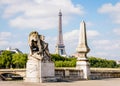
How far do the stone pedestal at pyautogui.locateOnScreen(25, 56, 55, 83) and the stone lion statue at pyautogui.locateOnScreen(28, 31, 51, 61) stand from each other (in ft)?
1.55

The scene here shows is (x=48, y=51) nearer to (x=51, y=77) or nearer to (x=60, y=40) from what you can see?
(x=51, y=77)

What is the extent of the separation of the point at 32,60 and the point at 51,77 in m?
1.80

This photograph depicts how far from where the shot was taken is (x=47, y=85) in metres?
19.1

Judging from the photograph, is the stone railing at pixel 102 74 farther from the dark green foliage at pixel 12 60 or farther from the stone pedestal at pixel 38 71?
the dark green foliage at pixel 12 60

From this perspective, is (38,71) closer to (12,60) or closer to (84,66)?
(84,66)

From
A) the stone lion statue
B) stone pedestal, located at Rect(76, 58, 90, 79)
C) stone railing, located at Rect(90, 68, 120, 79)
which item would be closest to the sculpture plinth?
the stone lion statue

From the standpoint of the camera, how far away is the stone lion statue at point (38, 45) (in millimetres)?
22109

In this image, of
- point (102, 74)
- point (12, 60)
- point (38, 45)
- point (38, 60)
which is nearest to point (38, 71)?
point (38, 60)

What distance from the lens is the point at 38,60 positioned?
21922 millimetres

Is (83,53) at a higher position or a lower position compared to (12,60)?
A: lower

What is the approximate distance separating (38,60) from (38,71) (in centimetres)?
70

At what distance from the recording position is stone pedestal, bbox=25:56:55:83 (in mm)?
21859

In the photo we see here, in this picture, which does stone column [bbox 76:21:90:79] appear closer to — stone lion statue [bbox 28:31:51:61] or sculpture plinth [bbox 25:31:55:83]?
sculpture plinth [bbox 25:31:55:83]

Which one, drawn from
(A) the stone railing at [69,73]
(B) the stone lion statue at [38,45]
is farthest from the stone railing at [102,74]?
(B) the stone lion statue at [38,45]
